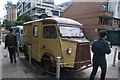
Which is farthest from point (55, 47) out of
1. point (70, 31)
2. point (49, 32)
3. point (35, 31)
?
point (35, 31)

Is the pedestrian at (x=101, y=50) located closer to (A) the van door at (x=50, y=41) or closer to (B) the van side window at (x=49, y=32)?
(A) the van door at (x=50, y=41)

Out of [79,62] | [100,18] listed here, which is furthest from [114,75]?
[100,18]

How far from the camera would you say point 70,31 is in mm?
4625

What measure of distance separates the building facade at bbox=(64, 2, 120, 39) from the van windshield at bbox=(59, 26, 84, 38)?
19.6 metres

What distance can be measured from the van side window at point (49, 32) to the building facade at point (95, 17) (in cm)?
2039

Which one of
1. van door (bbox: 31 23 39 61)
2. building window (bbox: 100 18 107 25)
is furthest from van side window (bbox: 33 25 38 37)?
building window (bbox: 100 18 107 25)

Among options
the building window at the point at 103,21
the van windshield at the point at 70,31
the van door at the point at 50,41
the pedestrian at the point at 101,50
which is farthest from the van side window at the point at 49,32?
the building window at the point at 103,21

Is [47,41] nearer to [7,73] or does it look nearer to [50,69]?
[50,69]

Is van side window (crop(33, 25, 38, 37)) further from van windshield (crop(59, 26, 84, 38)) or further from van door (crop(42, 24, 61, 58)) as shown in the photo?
van windshield (crop(59, 26, 84, 38))

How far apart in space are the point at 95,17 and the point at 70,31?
827 inches

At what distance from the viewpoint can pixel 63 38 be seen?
4.23 meters

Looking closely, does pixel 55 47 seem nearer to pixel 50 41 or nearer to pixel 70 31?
pixel 50 41

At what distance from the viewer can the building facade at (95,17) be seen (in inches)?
914

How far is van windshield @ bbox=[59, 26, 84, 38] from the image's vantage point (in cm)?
442
